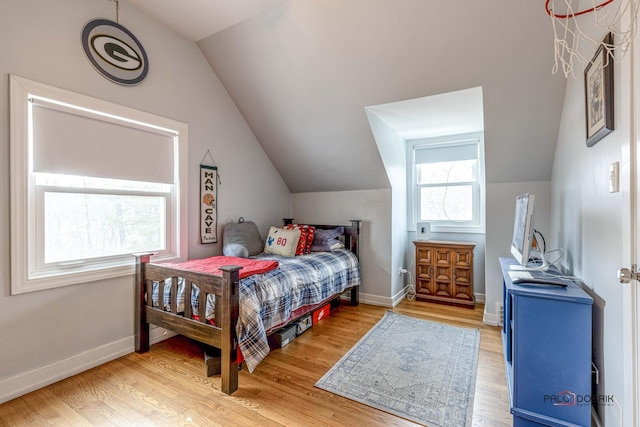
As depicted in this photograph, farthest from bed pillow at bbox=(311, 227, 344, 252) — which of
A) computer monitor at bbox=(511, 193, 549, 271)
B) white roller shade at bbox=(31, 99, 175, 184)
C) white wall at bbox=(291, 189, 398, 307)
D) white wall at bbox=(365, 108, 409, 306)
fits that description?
computer monitor at bbox=(511, 193, 549, 271)

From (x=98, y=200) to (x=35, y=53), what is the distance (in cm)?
99

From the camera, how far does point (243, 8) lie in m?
2.30

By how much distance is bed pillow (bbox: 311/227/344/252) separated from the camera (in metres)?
3.44

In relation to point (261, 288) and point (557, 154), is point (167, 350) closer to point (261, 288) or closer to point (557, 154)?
point (261, 288)

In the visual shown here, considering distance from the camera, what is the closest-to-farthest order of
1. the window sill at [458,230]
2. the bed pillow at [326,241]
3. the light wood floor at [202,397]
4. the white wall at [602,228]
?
1. the white wall at [602,228]
2. the light wood floor at [202,397]
3. the bed pillow at [326,241]
4. the window sill at [458,230]

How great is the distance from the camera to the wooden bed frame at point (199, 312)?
1.80m

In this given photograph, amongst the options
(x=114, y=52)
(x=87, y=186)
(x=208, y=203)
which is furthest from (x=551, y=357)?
(x=114, y=52)

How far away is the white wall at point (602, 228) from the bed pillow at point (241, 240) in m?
2.59

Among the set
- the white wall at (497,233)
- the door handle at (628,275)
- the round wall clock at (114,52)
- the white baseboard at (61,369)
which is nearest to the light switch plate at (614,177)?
the door handle at (628,275)

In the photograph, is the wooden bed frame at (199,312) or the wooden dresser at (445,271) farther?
the wooden dresser at (445,271)

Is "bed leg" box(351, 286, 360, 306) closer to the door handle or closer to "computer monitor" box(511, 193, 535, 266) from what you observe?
"computer monitor" box(511, 193, 535, 266)

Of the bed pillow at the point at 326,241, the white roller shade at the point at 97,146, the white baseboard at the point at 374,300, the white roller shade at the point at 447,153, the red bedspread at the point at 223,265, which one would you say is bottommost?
the white baseboard at the point at 374,300

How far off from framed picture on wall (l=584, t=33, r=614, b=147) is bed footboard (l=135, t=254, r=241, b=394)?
6.66ft

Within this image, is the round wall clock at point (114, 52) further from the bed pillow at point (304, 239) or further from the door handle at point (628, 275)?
the door handle at point (628, 275)
